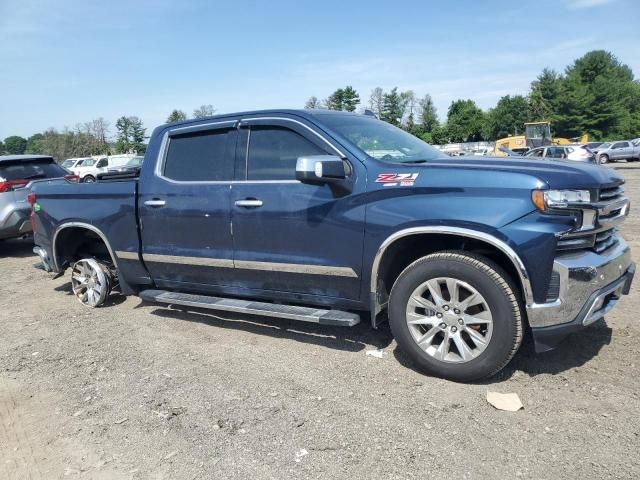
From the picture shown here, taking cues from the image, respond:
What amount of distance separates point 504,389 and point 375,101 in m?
98.8

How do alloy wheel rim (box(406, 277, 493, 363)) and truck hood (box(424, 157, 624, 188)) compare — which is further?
alloy wheel rim (box(406, 277, 493, 363))

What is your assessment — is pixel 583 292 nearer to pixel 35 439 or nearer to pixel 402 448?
pixel 402 448

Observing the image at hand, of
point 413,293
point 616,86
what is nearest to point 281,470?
point 413,293

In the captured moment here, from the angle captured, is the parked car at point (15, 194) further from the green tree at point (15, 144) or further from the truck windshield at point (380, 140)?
the green tree at point (15, 144)

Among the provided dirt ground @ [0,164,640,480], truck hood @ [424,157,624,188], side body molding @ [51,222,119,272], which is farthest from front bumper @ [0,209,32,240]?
truck hood @ [424,157,624,188]

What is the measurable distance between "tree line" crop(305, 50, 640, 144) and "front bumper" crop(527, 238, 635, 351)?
49.0 metres

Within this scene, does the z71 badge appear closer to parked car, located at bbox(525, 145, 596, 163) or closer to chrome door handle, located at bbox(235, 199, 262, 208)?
chrome door handle, located at bbox(235, 199, 262, 208)

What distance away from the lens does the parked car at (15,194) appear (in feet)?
28.1

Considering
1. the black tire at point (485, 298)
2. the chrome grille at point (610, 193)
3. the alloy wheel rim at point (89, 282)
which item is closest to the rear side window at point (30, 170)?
the alloy wheel rim at point (89, 282)

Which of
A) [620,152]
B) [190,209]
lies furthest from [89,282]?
[620,152]

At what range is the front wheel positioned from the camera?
576 centimetres

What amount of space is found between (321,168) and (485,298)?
141 cm

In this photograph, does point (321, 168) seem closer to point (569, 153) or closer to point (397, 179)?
point (397, 179)

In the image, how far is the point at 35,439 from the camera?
320cm
